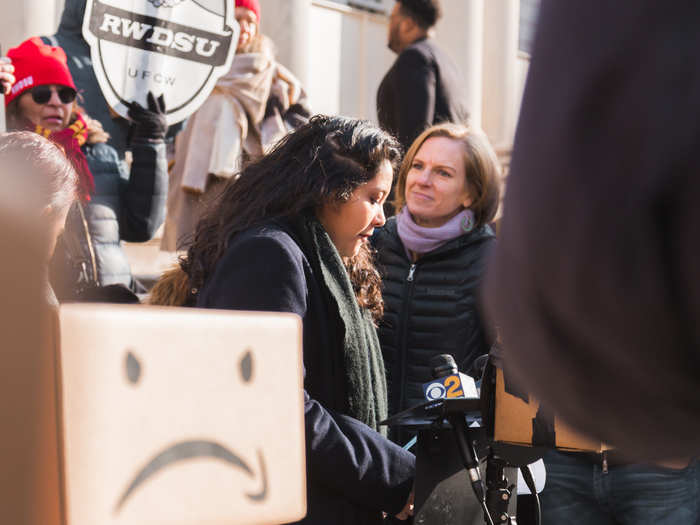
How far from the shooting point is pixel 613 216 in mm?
537

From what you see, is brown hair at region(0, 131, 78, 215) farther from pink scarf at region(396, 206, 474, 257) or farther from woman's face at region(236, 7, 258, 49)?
woman's face at region(236, 7, 258, 49)

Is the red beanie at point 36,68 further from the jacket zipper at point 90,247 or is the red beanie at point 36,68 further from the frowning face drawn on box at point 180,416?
the frowning face drawn on box at point 180,416

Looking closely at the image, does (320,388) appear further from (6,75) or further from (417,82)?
(417,82)

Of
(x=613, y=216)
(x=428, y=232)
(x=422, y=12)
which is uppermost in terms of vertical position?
(x=422, y=12)

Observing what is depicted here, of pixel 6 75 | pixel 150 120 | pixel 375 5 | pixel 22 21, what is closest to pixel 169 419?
pixel 6 75

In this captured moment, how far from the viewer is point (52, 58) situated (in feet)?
10.5

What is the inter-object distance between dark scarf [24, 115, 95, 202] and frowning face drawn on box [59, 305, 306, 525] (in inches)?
80.8

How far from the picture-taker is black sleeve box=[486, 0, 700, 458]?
0.52m

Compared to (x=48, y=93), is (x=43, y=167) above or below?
below

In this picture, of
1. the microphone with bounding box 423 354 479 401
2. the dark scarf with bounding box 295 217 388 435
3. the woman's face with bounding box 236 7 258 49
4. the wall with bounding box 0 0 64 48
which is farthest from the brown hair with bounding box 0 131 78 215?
the wall with bounding box 0 0 64 48

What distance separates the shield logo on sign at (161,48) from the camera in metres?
3.19

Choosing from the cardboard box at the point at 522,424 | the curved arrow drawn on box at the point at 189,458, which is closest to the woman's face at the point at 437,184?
the cardboard box at the point at 522,424

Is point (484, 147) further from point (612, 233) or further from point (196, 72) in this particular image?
point (612, 233)

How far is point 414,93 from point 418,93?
0.02 metres
